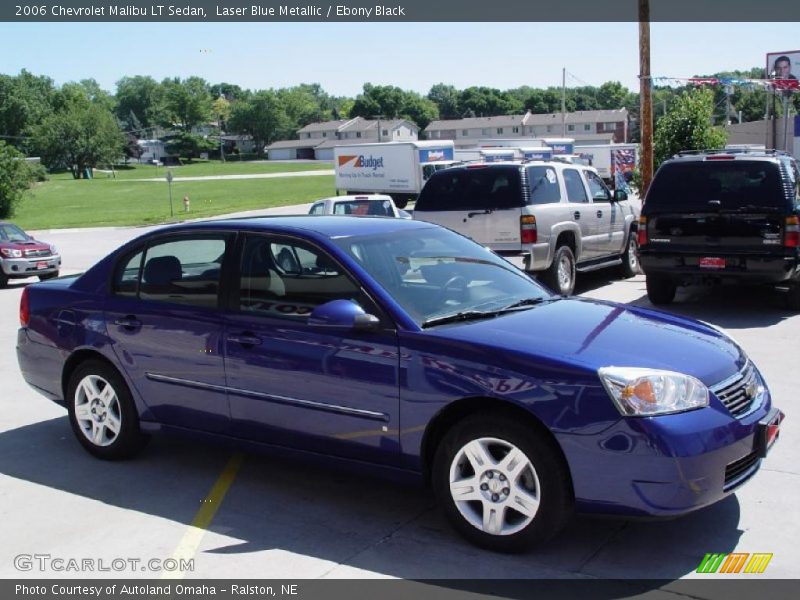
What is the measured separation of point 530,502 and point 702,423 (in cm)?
88

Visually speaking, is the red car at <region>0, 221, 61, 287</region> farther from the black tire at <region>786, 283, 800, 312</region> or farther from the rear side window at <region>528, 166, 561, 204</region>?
the black tire at <region>786, 283, 800, 312</region>

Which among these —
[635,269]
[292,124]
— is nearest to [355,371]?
[635,269]

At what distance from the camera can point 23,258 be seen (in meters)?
18.8

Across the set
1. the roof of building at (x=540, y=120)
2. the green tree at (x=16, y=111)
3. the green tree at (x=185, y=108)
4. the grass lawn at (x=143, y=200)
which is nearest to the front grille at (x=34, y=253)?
the grass lawn at (x=143, y=200)

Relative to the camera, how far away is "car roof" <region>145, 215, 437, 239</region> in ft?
17.5

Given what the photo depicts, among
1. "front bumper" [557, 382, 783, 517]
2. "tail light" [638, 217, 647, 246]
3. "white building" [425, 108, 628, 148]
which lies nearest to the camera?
"front bumper" [557, 382, 783, 517]

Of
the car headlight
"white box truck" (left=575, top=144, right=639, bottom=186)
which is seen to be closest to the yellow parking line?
the car headlight

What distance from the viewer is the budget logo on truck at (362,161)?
46.6 metres

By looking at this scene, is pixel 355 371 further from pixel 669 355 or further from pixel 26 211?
pixel 26 211

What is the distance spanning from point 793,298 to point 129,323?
8.61 metres

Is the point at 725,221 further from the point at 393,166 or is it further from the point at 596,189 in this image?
the point at 393,166

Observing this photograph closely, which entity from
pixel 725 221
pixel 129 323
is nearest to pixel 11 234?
pixel 725 221

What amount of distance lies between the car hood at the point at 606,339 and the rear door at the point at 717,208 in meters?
5.90

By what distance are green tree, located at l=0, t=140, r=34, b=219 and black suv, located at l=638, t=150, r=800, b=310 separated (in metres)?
48.9
